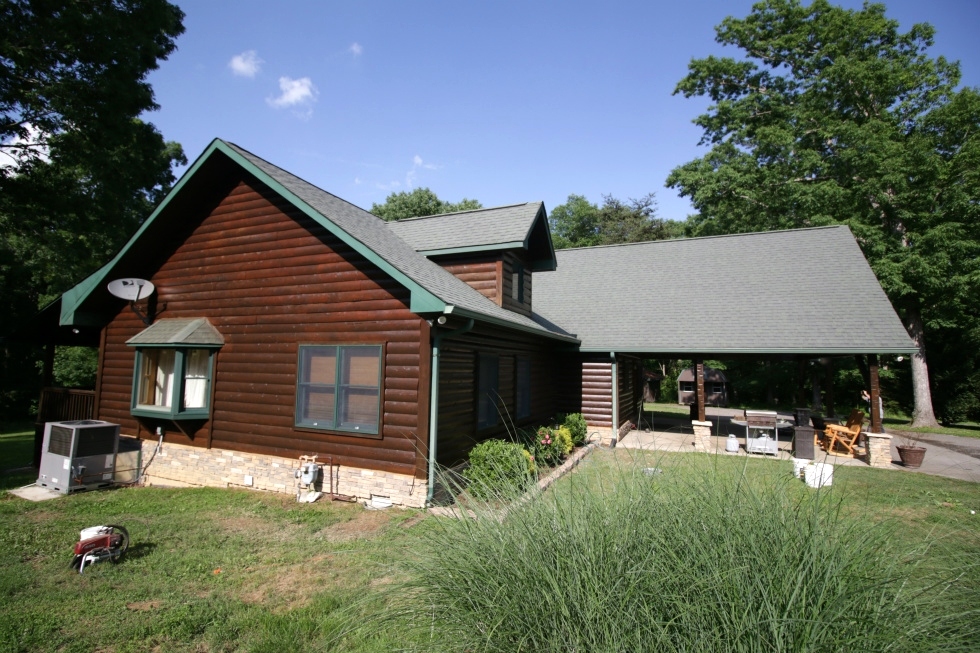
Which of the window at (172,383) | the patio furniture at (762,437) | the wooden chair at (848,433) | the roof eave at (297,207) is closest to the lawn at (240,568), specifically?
the window at (172,383)

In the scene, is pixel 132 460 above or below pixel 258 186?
below

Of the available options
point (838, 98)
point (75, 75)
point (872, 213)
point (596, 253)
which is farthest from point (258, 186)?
point (838, 98)

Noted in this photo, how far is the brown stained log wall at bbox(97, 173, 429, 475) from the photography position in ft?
24.5

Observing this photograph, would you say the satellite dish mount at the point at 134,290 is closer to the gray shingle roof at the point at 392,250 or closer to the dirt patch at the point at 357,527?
the gray shingle roof at the point at 392,250

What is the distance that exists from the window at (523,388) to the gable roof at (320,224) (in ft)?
3.82

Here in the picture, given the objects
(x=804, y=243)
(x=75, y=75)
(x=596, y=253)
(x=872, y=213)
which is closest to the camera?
(x=75, y=75)

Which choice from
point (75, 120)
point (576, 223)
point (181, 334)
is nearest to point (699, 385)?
point (181, 334)

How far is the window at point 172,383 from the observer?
909 cm

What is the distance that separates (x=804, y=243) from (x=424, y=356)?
16.1 metres

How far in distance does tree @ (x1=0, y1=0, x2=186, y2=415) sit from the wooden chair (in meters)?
24.2

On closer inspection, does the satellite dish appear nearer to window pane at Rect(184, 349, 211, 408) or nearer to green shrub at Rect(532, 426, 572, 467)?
window pane at Rect(184, 349, 211, 408)

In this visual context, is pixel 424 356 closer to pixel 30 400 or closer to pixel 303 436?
pixel 303 436

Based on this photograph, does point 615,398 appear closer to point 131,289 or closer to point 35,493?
point 131,289

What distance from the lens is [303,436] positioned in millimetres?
8180
